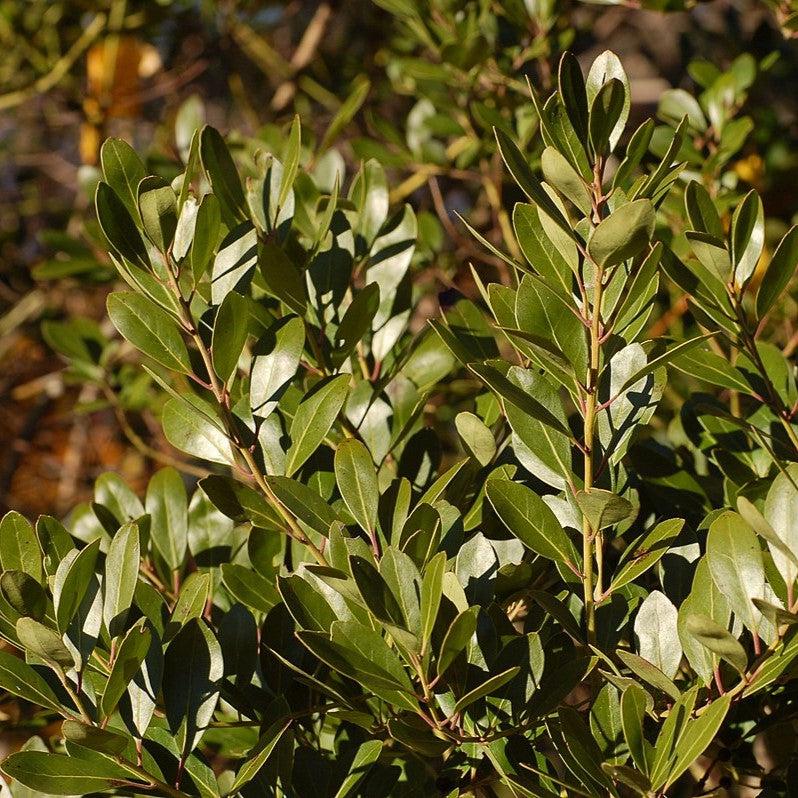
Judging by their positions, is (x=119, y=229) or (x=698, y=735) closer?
(x=698, y=735)

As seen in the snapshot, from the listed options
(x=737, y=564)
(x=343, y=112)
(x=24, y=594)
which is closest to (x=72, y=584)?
(x=24, y=594)

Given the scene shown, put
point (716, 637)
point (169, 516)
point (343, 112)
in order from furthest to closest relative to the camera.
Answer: point (343, 112)
point (169, 516)
point (716, 637)

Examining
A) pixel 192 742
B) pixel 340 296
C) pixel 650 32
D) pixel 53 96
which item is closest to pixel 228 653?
pixel 192 742

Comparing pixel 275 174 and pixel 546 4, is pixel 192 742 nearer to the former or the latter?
pixel 275 174

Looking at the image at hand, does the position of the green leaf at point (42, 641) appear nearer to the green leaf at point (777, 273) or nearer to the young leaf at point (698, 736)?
the young leaf at point (698, 736)

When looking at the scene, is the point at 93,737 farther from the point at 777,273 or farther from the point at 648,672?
the point at 777,273

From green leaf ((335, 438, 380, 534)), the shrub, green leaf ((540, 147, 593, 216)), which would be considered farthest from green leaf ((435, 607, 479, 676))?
green leaf ((540, 147, 593, 216))

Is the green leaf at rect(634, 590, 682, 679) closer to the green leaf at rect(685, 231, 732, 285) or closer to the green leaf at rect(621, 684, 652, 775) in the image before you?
the green leaf at rect(621, 684, 652, 775)

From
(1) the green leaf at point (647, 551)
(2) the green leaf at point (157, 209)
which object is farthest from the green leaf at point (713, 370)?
(2) the green leaf at point (157, 209)
